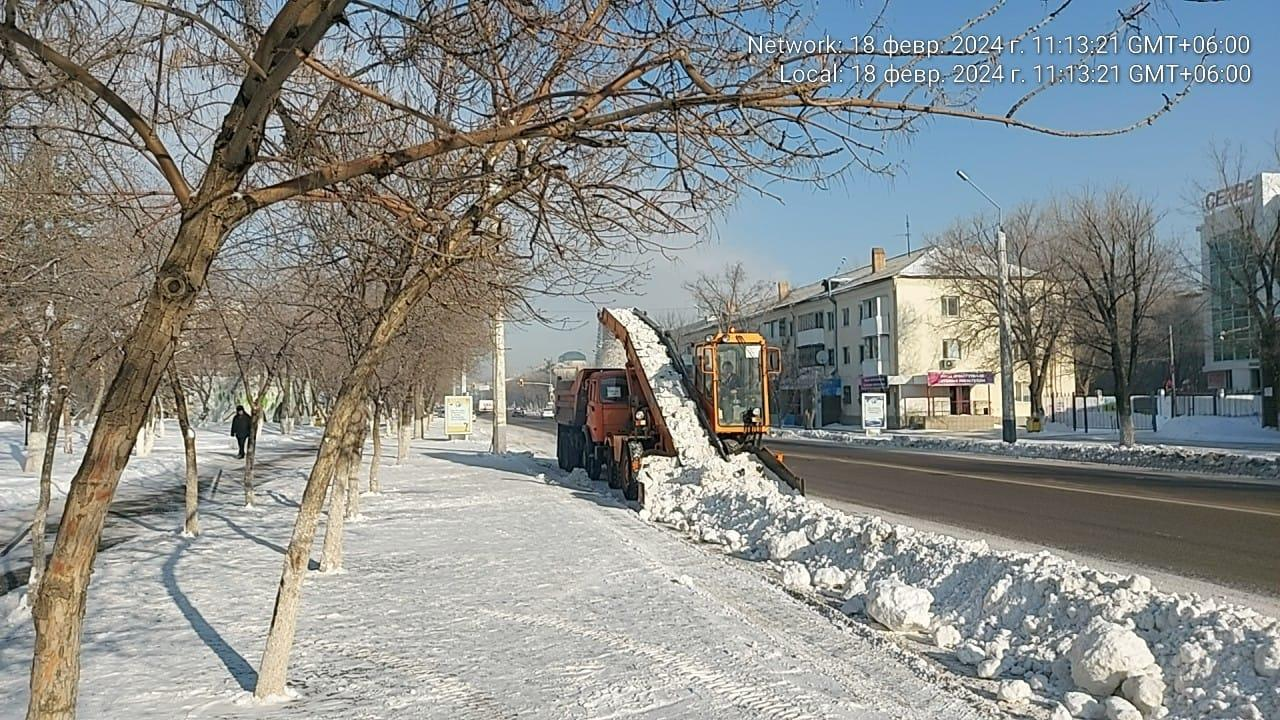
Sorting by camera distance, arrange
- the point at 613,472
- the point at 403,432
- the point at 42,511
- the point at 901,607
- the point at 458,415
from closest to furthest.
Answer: the point at 901,607, the point at 42,511, the point at 613,472, the point at 403,432, the point at 458,415

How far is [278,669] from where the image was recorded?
6609 mm

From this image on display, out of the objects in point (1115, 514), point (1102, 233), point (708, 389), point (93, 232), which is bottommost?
point (1115, 514)

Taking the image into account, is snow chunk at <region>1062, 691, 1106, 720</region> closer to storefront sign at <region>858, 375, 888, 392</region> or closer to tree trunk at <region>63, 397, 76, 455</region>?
tree trunk at <region>63, 397, 76, 455</region>

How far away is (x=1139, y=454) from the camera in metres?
29.7

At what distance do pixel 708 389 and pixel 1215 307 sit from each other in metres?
43.9

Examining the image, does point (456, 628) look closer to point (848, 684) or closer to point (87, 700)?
point (87, 700)

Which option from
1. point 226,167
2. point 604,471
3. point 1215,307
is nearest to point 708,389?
point 604,471

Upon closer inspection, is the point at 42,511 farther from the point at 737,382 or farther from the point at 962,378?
the point at 962,378

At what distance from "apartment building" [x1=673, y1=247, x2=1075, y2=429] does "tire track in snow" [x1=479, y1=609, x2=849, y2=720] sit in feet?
169

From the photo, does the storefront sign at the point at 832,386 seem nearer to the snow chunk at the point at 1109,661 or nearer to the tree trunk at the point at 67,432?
the tree trunk at the point at 67,432

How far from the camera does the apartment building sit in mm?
62406

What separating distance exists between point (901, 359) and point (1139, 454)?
34.7 meters

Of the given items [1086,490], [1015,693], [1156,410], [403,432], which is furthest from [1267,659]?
[1156,410]

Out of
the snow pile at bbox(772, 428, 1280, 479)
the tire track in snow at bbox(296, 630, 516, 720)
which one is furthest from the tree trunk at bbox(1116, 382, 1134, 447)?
the tire track in snow at bbox(296, 630, 516, 720)
